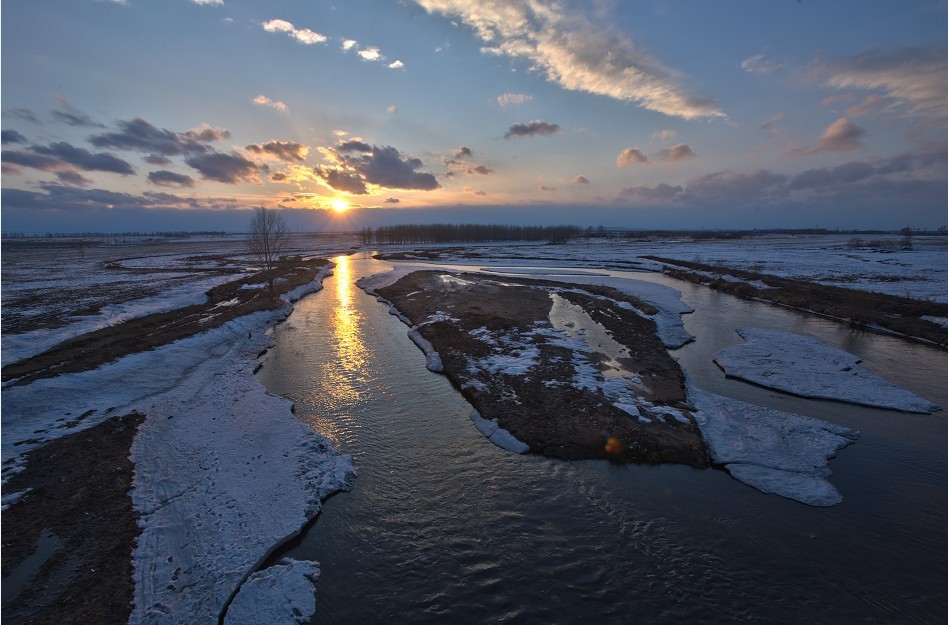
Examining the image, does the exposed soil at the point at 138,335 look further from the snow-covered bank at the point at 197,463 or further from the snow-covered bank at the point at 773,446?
the snow-covered bank at the point at 773,446

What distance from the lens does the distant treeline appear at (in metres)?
159

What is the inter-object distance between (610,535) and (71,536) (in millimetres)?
11516

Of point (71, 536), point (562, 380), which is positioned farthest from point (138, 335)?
point (562, 380)

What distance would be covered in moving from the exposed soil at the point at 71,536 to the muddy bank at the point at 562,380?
389 inches

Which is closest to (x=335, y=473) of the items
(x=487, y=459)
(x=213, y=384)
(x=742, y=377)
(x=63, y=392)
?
(x=487, y=459)

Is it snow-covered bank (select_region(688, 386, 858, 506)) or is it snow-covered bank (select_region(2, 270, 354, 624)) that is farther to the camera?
snow-covered bank (select_region(688, 386, 858, 506))

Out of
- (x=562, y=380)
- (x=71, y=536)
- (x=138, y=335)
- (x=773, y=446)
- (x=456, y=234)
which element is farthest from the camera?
(x=456, y=234)

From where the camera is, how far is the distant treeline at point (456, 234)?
15875 centimetres

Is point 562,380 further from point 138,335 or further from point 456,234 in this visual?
point 456,234

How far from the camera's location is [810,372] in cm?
1816

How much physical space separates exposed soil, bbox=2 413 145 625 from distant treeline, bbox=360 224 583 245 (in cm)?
14409

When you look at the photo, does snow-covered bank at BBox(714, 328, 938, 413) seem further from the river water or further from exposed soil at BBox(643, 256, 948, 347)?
exposed soil at BBox(643, 256, 948, 347)

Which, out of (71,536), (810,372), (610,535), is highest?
(810,372)

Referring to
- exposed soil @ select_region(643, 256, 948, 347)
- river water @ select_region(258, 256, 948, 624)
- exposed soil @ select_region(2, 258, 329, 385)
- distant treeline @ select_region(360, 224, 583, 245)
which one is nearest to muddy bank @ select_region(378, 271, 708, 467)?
river water @ select_region(258, 256, 948, 624)
